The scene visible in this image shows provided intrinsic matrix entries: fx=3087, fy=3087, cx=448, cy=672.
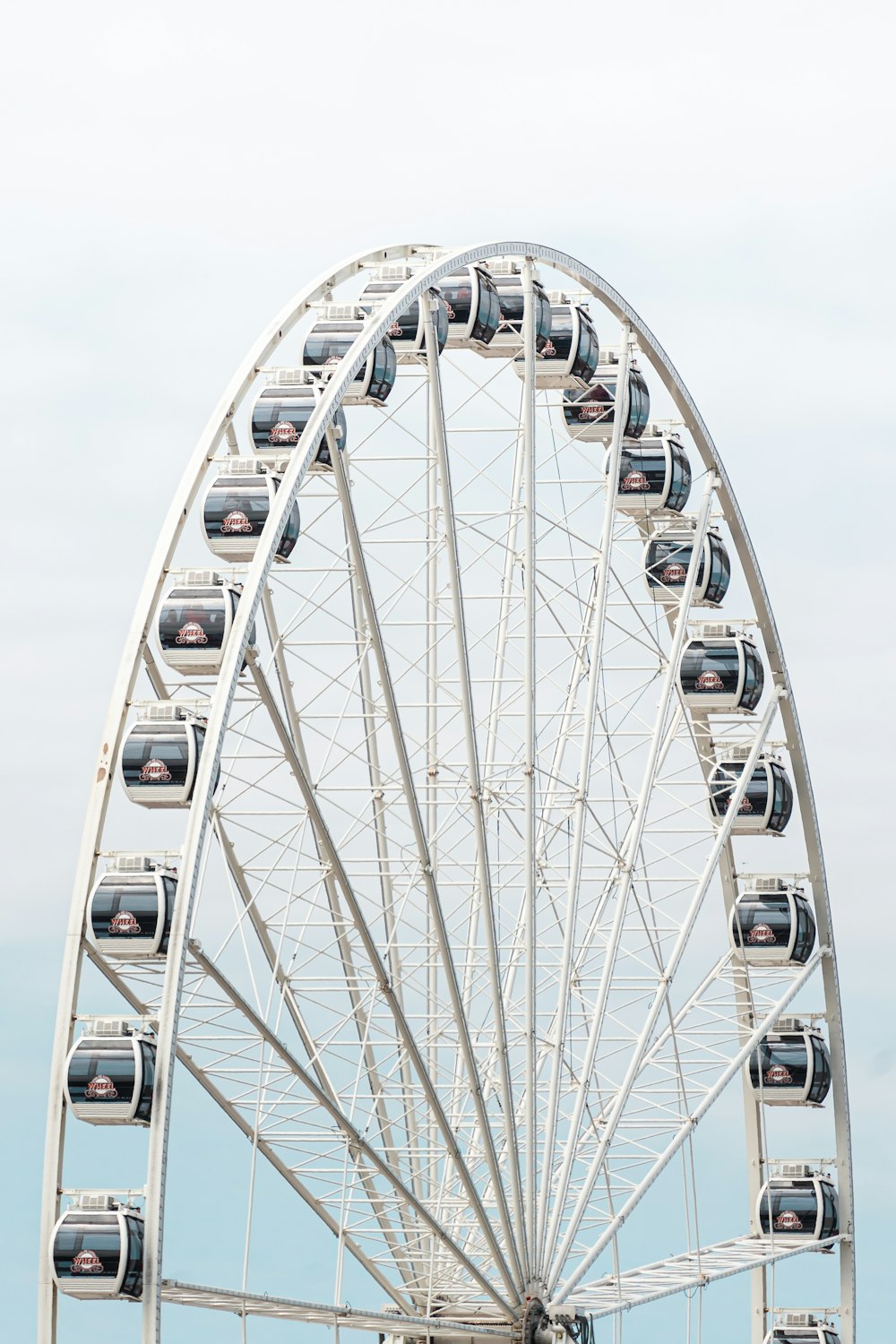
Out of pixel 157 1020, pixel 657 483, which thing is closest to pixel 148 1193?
pixel 157 1020

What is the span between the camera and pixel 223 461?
49.6 meters

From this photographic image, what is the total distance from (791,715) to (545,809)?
373 inches

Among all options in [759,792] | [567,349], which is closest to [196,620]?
[567,349]

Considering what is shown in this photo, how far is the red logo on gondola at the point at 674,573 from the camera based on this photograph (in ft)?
215

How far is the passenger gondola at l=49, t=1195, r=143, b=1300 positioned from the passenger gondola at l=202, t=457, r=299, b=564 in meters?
10.8

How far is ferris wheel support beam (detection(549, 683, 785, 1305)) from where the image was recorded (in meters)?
56.3

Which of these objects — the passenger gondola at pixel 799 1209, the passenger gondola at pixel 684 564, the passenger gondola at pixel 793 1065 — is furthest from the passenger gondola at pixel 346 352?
the passenger gondola at pixel 799 1209

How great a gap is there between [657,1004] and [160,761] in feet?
54.9

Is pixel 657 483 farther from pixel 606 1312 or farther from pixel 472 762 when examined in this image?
pixel 606 1312

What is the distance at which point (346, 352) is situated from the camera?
168 ft

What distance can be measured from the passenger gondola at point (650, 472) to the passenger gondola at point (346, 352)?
12157mm

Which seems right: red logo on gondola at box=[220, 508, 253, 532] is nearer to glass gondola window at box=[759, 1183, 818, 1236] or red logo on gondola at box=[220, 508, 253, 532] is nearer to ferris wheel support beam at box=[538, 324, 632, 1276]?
ferris wheel support beam at box=[538, 324, 632, 1276]

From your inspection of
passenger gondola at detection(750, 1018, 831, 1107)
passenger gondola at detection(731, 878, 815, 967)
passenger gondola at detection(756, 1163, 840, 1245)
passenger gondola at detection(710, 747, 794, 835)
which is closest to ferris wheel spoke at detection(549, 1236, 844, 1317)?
passenger gondola at detection(756, 1163, 840, 1245)

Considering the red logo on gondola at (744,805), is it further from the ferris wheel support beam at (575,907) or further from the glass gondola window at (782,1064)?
the ferris wheel support beam at (575,907)
